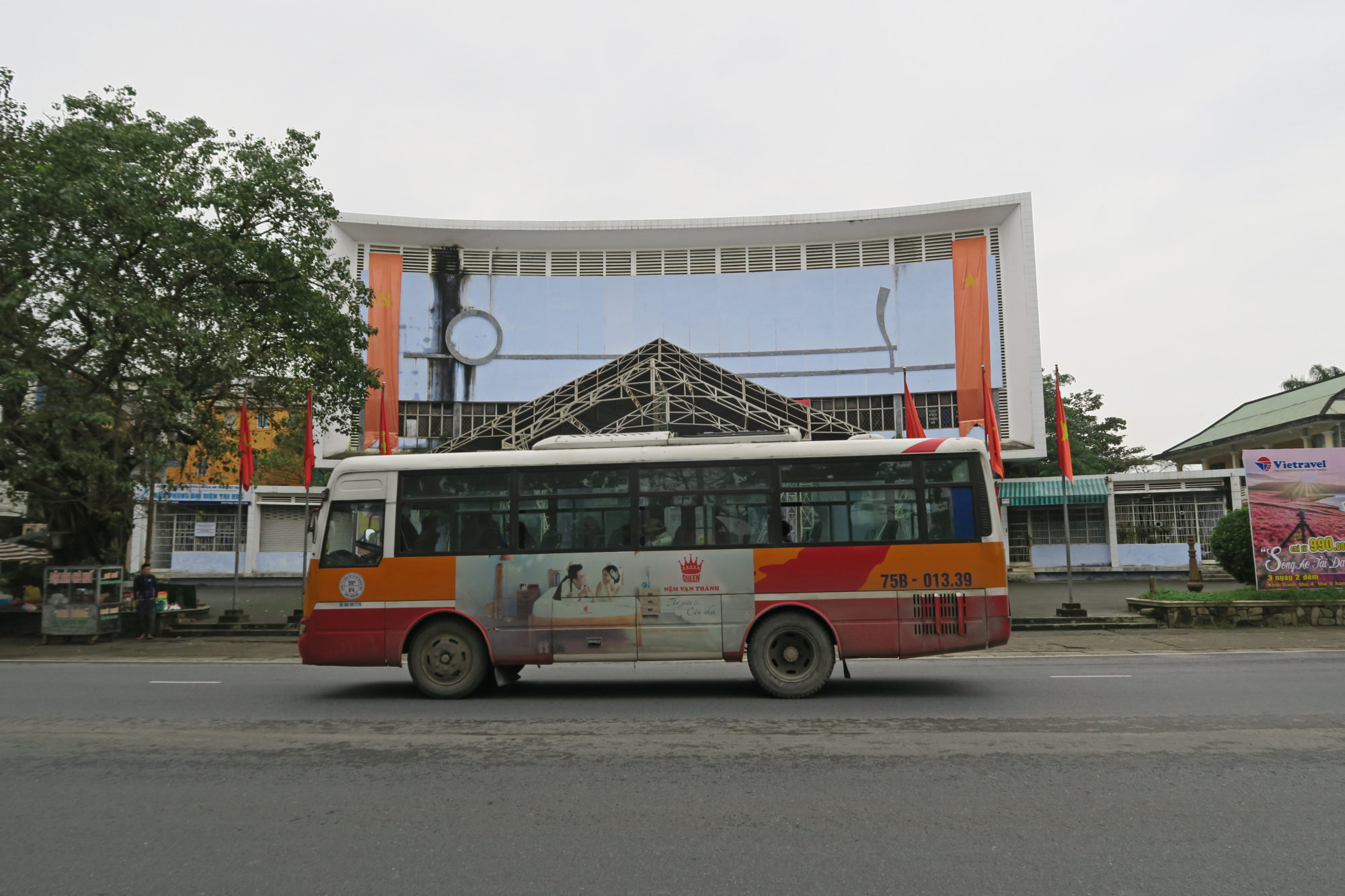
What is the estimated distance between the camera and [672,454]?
33.1 feet

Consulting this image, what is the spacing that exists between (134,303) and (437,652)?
10.6 meters

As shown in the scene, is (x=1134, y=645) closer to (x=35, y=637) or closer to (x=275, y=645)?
(x=275, y=645)

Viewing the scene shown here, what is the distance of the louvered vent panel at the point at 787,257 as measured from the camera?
1502 inches

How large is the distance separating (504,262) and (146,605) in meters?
23.2

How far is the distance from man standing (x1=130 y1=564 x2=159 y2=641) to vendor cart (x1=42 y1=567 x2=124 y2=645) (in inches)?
24.8

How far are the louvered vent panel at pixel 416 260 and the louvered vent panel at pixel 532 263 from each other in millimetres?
3934

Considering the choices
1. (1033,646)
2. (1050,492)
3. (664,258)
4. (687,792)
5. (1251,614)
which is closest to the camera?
(687,792)

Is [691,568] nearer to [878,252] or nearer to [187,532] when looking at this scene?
[878,252]

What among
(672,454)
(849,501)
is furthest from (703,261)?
(849,501)

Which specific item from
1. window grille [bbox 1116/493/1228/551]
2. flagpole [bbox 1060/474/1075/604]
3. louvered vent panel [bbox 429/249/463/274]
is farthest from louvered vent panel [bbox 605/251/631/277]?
window grille [bbox 1116/493/1228/551]

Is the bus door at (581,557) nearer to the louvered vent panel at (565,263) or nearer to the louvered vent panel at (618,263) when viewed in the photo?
the louvered vent panel at (618,263)

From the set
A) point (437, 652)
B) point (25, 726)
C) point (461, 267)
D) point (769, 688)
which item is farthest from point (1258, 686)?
point (461, 267)

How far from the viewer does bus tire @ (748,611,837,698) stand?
373 inches

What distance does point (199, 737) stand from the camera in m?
7.68
